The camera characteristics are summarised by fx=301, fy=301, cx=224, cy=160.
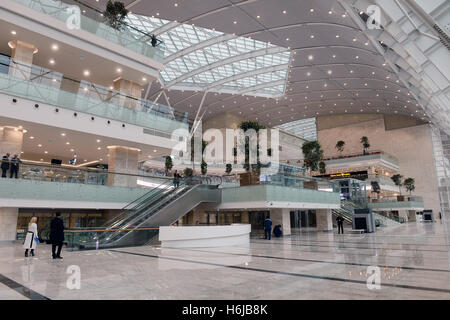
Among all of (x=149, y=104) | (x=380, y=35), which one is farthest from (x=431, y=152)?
(x=149, y=104)

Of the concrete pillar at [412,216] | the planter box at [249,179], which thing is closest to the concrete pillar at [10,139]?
the planter box at [249,179]

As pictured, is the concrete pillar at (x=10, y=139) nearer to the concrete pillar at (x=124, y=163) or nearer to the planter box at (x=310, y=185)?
the concrete pillar at (x=124, y=163)

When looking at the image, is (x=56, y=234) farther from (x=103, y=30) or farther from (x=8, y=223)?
(x=103, y=30)

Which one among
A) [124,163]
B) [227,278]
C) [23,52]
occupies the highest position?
[23,52]

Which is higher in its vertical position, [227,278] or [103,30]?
[103,30]

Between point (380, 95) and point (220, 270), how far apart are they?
41.6 m

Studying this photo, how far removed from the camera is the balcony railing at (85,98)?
14281 millimetres

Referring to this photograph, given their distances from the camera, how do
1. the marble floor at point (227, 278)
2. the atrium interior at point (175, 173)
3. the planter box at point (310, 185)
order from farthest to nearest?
the planter box at point (310, 185) < the atrium interior at point (175, 173) < the marble floor at point (227, 278)

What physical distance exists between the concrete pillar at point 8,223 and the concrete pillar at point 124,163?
534cm

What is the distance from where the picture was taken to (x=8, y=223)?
14.5 m

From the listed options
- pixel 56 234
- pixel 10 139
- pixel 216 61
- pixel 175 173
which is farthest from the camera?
pixel 216 61

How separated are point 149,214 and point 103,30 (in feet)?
37.2

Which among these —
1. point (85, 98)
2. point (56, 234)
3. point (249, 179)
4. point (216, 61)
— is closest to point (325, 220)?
point (249, 179)
